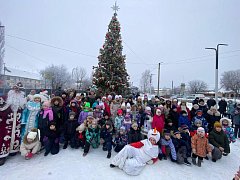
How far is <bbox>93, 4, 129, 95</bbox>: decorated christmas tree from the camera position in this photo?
1272 centimetres

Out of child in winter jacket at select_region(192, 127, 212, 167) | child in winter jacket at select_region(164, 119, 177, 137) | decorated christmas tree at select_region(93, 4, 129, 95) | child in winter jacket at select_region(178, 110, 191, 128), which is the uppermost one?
decorated christmas tree at select_region(93, 4, 129, 95)

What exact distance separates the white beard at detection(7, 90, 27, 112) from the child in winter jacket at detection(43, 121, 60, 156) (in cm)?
109

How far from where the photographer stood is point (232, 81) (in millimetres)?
55125

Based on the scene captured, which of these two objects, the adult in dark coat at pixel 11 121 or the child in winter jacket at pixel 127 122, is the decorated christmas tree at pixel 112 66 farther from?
the adult in dark coat at pixel 11 121

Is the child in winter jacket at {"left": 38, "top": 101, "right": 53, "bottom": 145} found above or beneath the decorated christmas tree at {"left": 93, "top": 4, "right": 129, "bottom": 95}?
beneath

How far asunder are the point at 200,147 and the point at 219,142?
3.40 feet

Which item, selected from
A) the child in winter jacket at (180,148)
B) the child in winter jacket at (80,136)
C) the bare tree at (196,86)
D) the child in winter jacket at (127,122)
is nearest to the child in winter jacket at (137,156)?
the child in winter jacket at (180,148)

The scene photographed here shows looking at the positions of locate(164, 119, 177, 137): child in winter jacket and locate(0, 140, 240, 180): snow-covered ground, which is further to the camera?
locate(164, 119, 177, 137): child in winter jacket

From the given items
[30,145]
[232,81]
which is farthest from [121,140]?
[232,81]

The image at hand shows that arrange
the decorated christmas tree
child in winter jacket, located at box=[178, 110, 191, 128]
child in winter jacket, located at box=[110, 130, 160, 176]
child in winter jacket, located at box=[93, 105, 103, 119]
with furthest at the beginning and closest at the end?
the decorated christmas tree → child in winter jacket, located at box=[93, 105, 103, 119] → child in winter jacket, located at box=[178, 110, 191, 128] → child in winter jacket, located at box=[110, 130, 160, 176]

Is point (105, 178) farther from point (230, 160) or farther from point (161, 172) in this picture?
point (230, 160)

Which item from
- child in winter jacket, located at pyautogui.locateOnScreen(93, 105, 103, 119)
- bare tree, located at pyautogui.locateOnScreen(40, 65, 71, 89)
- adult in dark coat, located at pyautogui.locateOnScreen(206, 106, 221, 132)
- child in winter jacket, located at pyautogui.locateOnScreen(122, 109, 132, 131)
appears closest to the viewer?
child in winter jacket, located at pyautogui.locateOnScreen(122, 109, 132, 131)

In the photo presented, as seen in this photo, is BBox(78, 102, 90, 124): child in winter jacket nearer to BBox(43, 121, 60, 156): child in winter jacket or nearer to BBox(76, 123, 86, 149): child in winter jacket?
BBox(76, 123, 86, 149): child in winter jacket

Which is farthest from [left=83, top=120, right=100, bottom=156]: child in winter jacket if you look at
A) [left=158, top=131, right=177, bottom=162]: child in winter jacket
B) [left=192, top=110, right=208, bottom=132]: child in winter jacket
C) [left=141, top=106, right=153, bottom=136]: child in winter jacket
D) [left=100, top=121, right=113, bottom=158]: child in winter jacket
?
[left=192, top=110, right=208, bottom=132]: child in winter jacket
